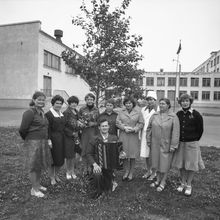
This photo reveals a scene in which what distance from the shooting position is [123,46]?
6.34m

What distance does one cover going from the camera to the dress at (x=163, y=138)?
4.00m

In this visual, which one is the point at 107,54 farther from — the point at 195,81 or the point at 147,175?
the point at 195,81

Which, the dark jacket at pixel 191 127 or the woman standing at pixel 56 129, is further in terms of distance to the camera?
the woman standing at pixel 56 129

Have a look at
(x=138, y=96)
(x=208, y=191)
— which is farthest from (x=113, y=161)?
(x=138, y=96)

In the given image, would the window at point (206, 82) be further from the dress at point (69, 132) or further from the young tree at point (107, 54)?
the dress at point (69, 132)

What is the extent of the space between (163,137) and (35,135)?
7.77ft

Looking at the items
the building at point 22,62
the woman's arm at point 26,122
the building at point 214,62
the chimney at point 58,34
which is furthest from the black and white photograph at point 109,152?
the building at point 214,62

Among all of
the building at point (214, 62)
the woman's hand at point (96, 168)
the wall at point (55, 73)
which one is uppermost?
the building at point (214, 62)

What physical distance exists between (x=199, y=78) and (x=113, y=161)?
53.2m

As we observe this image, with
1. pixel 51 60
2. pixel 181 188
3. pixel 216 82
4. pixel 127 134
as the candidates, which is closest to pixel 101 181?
pixel 127 134

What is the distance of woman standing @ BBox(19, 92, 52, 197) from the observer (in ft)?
11.9

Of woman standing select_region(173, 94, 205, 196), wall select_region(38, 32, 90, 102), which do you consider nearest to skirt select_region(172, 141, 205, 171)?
woman standing select_region(173, 94, 205, 196)

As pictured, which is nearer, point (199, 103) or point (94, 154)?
point (94, 154)

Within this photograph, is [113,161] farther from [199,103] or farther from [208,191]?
[199,103]
